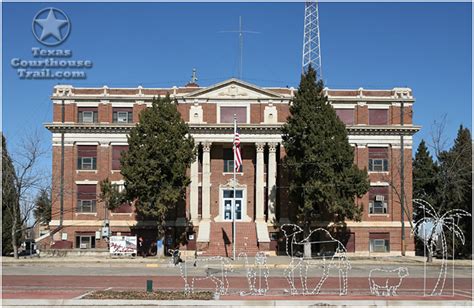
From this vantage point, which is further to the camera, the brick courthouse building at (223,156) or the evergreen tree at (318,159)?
the brick courthouse building at (223,156)

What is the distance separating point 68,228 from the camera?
5225 cm

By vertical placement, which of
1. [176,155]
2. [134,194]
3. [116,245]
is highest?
[176,155]

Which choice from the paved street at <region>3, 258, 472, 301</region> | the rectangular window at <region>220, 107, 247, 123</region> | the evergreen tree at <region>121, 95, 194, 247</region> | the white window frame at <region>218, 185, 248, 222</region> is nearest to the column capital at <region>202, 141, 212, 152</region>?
the rectangular window at <region>220, 107, 247, 123</region>

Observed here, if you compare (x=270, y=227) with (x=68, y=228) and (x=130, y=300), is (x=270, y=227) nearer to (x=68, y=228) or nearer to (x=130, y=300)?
(x=68, y=228)

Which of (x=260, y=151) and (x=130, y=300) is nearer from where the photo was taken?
(x=130, y=300)

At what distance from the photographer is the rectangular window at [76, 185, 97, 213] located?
173 feet

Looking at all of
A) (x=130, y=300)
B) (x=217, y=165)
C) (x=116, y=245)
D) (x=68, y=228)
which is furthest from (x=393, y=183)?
(x=130, y=300)

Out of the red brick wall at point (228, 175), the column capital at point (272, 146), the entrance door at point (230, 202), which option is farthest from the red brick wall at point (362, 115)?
the entrance door at point (230, 202)

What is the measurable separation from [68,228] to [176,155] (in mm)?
14014

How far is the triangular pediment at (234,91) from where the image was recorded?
52375mm

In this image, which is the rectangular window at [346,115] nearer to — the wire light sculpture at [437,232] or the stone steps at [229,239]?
the wire light sculpture at [437,232]

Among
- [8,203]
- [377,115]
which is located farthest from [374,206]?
[8,203]

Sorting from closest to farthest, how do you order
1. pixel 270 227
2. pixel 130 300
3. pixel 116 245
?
pixel 130 300, pixel 116 245, pixel 270 227

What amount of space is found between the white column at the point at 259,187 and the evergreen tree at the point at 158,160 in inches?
310
